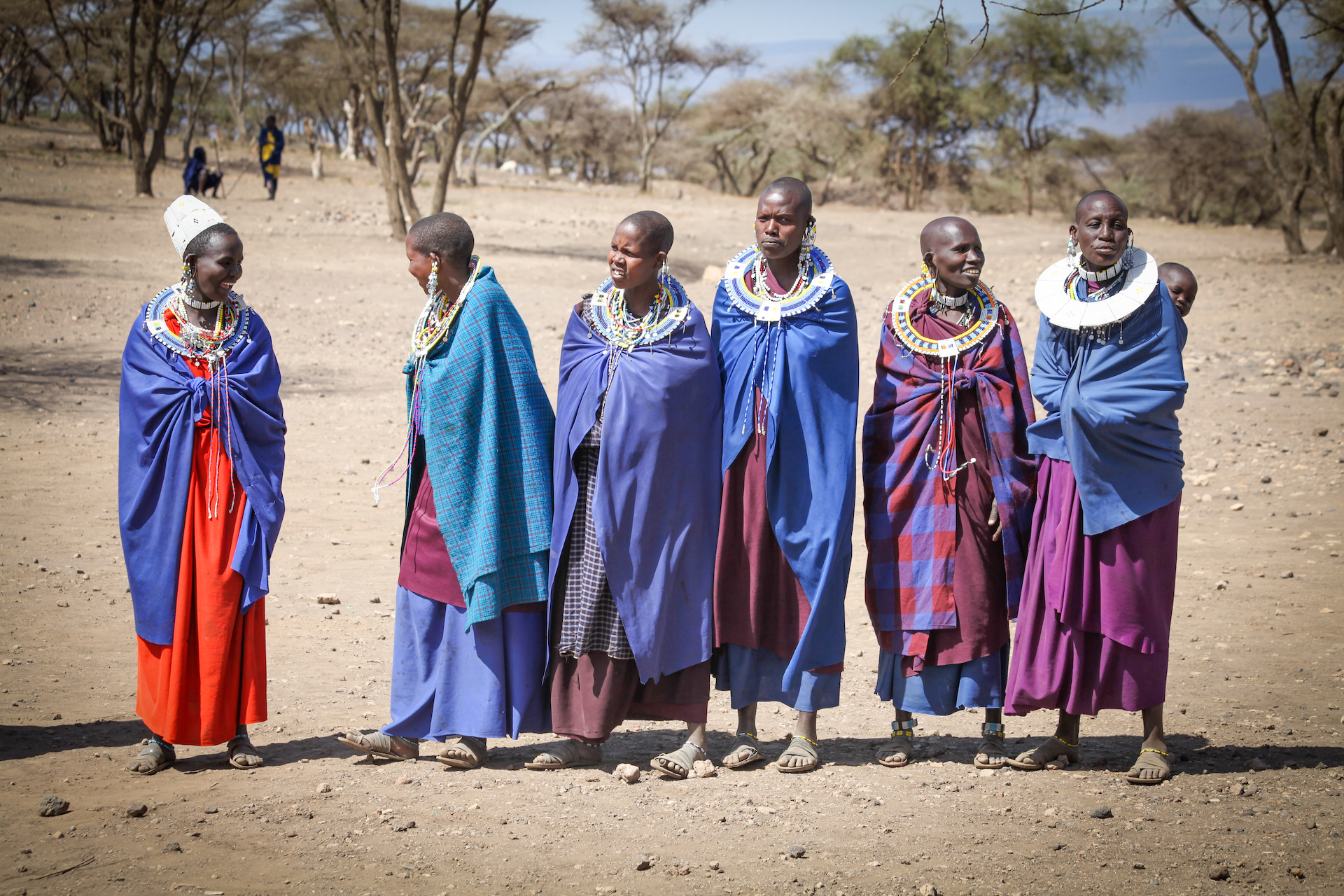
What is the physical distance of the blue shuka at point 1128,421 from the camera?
3916 mm

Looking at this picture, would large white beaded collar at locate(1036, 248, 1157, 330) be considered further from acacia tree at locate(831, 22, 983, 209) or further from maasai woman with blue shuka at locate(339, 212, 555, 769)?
acacia tree at locate(831, 22, 983, 209)

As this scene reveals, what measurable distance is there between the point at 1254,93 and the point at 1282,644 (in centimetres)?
1405

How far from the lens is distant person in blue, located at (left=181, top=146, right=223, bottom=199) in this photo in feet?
71.9

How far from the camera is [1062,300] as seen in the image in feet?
13.4

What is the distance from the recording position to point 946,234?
417 cm

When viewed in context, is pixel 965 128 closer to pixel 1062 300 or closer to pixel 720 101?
pixel 720 101


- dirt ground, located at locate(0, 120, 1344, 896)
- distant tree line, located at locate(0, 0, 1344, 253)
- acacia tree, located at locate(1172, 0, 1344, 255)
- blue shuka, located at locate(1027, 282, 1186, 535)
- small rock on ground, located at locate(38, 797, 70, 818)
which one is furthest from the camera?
distant tree line, located at locate(0, 0, 1344, 253)

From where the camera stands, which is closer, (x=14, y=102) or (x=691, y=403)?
(x=691, y=403)

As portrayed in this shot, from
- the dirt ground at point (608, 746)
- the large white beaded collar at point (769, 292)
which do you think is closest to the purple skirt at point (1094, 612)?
the dirt ground at point (608, 746)

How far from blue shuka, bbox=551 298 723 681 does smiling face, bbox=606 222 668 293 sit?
21cm

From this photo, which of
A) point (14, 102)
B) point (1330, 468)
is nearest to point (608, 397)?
point (1330, 468)

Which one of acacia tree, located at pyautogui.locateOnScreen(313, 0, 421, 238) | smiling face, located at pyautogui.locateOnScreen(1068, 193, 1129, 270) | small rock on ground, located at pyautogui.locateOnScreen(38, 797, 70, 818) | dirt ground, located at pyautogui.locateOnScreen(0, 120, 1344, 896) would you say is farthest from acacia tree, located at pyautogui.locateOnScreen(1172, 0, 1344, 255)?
small rock on ground, located at pyautogui.locateOnScreen(38, 797, 70, 818)

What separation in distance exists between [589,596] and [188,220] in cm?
203

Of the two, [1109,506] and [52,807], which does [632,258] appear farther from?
[52,807]
